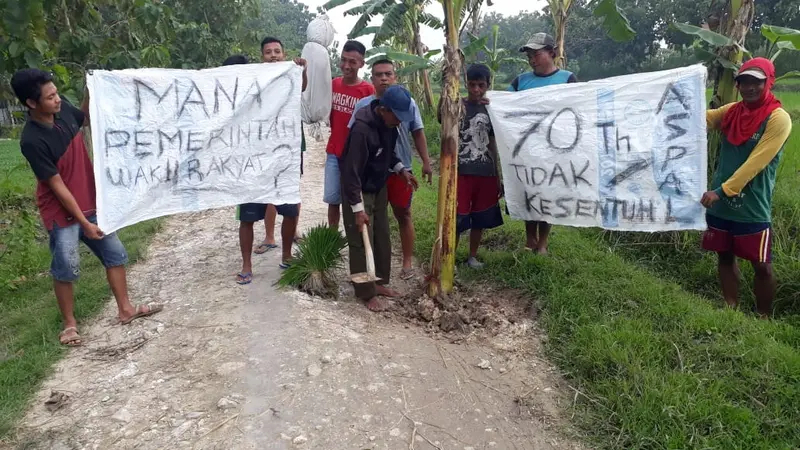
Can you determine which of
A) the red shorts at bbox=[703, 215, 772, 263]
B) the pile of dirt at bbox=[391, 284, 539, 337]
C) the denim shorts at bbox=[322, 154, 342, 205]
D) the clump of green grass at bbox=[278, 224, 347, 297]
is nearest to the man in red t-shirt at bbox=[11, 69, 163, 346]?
the clump of green grass at bbox=[278, 224, 347, 297]

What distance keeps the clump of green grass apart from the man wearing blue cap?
0.20m

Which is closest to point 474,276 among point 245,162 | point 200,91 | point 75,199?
point 245,162

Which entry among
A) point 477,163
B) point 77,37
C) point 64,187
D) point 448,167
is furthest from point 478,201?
point 77,37

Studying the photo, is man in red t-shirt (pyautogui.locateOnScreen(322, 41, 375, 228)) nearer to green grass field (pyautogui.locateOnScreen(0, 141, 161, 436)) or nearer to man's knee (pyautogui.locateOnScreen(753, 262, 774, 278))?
green grass field (pyautogui.locateOnScreen(0, 141, 161, 436))

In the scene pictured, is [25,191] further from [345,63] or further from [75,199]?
[345,63]

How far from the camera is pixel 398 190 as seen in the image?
4.05 m

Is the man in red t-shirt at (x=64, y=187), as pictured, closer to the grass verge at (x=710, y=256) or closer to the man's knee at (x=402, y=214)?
the man's knee at (x=402, y=214)

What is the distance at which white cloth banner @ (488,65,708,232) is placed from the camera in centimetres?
346

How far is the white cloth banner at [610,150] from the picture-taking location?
11.3ft

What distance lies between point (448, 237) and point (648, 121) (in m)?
1.51

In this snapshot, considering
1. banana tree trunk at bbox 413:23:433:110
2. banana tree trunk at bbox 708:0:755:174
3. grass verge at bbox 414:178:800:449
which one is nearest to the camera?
grass verge at bbox 414:178:800:449

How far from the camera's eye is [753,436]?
97.7 inches

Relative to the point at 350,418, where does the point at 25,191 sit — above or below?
above

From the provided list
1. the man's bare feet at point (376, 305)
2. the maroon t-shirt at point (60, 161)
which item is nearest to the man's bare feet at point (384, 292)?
the man's bare feet at point (376, 305)
